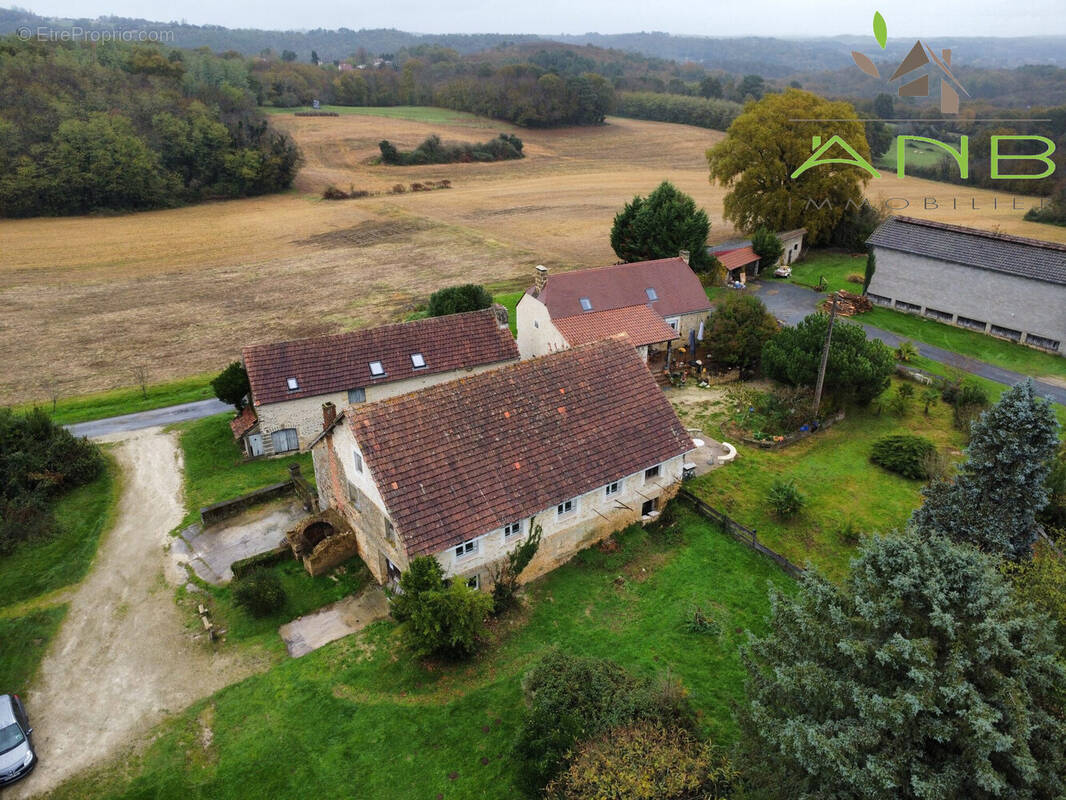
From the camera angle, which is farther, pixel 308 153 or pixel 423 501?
pixel 308 153

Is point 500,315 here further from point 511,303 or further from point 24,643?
point 24,643

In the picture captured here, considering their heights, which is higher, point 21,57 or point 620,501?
point 21,57

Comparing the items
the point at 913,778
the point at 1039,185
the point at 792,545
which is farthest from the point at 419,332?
the point at 1039,185

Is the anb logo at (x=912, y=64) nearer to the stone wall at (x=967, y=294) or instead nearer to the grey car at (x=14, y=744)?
the stone wall at (x=967, y=294)

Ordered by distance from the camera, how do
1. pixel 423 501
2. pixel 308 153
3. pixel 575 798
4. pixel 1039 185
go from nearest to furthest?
pixel 575 798, pixel 423 501, pixel 1039 185, pixel 308 153

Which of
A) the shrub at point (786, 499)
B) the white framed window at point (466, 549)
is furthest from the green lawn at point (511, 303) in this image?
the white framed window at point (466, 549)

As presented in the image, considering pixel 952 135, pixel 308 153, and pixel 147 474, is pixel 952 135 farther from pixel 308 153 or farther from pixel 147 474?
pixel 147 474

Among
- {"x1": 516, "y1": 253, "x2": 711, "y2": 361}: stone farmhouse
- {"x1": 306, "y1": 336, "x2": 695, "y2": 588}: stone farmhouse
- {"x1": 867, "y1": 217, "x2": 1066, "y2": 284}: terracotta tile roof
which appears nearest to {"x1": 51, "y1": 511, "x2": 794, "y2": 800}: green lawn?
{"x1": 306, "y1": 336, "x2": 695, "y2": 588}: stone farmhouse
